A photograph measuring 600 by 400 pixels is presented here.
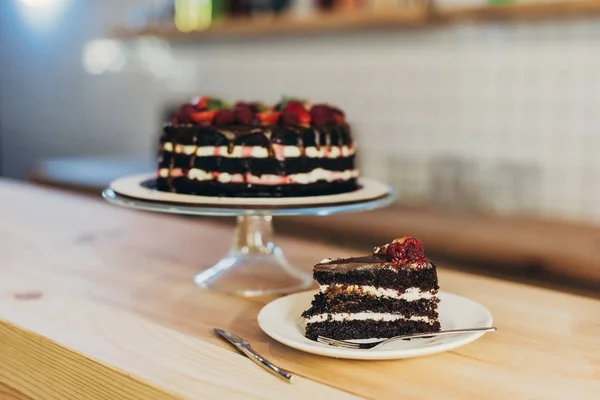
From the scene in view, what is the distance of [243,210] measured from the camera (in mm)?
1181

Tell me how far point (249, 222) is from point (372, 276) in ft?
1.64

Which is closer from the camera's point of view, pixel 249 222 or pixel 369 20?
pixel 249 222

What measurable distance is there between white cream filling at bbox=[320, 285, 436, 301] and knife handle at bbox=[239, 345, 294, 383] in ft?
0.40

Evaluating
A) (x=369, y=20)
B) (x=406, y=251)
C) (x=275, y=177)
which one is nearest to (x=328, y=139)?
(x=275, y=177)

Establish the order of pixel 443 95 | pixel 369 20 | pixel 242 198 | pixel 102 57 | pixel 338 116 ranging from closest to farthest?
pixel 242 198 < pixel 338 116 < pixel 369 20 < pixel 443 95 < pixel 102 57

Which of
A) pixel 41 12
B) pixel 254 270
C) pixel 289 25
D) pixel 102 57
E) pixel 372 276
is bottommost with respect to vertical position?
pixel 254 270

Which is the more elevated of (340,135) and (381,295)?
(340,135)

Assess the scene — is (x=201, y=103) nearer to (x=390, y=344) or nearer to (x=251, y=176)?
(x=251, y=176)

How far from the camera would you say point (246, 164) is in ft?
4.47

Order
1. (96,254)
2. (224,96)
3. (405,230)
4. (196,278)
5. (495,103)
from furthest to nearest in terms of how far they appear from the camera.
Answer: (224,96) → (495,103) → (405,230) → (96,254) → (196,278)

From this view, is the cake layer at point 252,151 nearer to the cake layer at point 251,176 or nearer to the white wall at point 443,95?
the cake layer at point 251,176

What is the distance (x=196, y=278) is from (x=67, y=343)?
1.22 ft

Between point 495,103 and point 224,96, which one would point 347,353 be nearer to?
point 495,103

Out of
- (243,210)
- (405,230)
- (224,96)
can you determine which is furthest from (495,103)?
(243,210)
